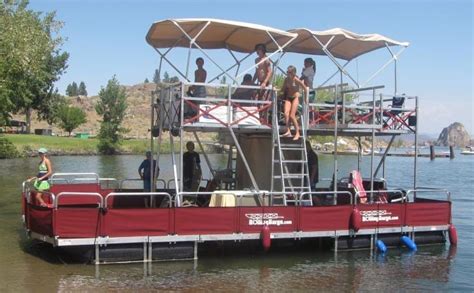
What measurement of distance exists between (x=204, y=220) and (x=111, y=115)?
80.1 meters

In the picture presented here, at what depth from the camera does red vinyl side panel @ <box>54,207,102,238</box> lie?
14.3 m

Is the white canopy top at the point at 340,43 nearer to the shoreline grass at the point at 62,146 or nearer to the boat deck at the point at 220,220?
the boat deck at the point at 220,220

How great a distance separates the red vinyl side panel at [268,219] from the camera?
15883 millimetres

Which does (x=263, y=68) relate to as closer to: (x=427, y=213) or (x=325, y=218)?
(x=325, y=218)

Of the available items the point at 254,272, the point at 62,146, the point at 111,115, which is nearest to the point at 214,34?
the point at 254,272

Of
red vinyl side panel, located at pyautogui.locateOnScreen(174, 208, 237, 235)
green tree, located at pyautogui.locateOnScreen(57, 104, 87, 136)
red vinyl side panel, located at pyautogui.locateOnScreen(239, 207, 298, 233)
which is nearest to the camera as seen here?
red vinyl side panel, located at pyautogui.locateOnScreen(174, 208, 237, 235)

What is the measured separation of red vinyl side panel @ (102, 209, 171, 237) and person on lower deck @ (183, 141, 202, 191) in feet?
15.1

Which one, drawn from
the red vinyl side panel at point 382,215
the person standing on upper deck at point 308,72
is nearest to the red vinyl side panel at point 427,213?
the red vinyl side panel at point 382,215

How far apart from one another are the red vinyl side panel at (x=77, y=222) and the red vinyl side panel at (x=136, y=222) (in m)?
0.24

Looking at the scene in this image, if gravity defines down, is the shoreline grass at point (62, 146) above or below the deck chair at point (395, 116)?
below

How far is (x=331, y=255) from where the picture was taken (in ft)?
57.1

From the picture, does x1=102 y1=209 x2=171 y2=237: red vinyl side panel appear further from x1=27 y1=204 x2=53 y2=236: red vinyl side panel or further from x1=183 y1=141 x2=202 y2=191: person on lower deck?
x1=183 y1=141 x2=202 y2=191: person on lower deck

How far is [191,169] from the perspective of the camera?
19781 millimetres

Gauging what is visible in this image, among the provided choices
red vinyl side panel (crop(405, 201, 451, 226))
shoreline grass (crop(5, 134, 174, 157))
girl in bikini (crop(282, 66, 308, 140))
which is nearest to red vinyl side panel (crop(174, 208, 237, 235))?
girl in bikini (crop(282, 66, 308, 140))
